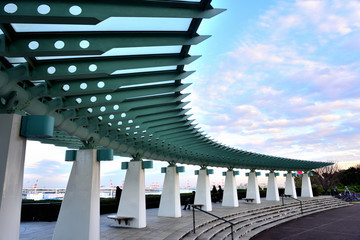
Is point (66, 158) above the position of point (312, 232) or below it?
above

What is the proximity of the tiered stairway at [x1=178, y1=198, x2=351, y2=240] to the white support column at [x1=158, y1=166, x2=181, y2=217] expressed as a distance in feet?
7.02

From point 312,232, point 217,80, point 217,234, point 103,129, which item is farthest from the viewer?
point 217,80

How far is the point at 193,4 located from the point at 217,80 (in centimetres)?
1261

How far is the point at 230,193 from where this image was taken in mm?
22453

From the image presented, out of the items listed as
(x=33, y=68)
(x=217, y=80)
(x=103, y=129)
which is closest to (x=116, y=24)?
(x=33, y=68)

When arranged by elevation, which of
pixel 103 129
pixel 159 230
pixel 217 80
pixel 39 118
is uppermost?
pixel 217 80

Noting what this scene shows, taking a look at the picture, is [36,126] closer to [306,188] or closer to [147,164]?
[147,164]

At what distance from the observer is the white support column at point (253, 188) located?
25938 mm

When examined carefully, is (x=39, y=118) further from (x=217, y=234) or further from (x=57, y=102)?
(x=217, y=234)

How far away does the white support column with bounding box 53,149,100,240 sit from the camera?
7484mm

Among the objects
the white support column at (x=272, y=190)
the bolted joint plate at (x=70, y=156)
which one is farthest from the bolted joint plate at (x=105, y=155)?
the white support column at (x=272, y=190)

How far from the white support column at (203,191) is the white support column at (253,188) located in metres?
8.47

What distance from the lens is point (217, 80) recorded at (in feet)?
53.7

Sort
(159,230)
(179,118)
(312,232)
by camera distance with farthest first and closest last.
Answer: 1. (312,232)
2. (159,230)
3. (179,118)
